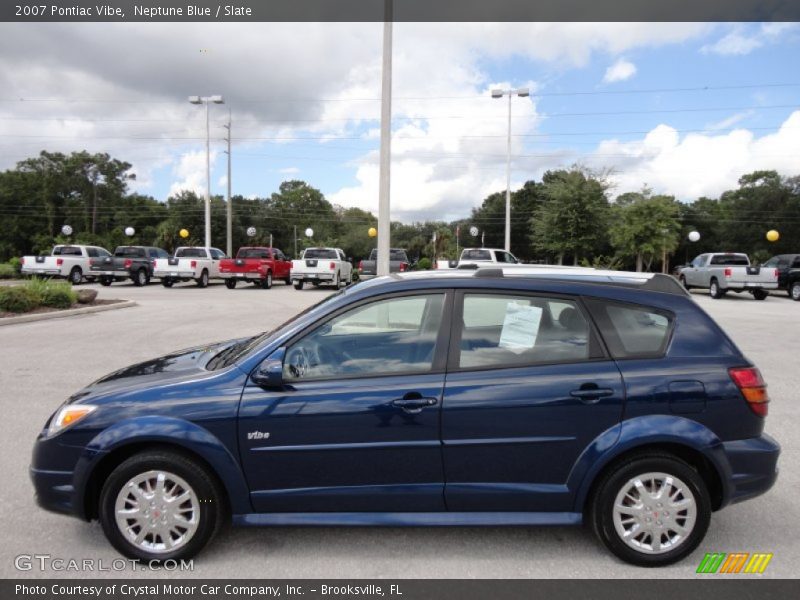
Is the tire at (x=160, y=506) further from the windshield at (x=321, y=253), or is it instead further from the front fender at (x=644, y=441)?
the windshield at (x=321, y=253)

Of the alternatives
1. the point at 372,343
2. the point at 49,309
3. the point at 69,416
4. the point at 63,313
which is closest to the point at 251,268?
the point at 49,309

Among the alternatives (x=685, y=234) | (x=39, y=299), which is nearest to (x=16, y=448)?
(x=39, y=299)

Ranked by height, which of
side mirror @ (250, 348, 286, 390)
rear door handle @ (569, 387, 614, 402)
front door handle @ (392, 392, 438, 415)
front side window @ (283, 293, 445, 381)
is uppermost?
front side window @ (283, 293, 445, 381)

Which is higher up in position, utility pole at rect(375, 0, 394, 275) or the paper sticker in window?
utility pole at rect(375, 0, 394, 275)

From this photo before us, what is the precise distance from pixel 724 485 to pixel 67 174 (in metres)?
88.0

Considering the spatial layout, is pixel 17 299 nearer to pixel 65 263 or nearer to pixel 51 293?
pixel 51 293

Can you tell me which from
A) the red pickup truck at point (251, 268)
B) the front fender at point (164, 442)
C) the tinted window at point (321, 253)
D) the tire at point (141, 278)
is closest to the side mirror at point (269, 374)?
the front fender at point (164, 442)

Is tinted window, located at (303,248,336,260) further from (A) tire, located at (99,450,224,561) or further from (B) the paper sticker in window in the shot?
(A) tire, located at (99,450,224,561)

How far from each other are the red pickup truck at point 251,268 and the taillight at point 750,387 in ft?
83.5

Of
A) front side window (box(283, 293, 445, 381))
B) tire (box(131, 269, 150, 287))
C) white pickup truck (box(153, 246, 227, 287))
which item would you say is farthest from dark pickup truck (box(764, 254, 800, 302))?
tire (box(131, 269, 150, 287))

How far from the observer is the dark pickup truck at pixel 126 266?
27.5 metres

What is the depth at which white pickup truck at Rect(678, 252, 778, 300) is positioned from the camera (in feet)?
73.9

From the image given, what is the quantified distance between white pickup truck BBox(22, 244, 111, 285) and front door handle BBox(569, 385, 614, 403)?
1139 inches

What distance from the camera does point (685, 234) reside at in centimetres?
6638
